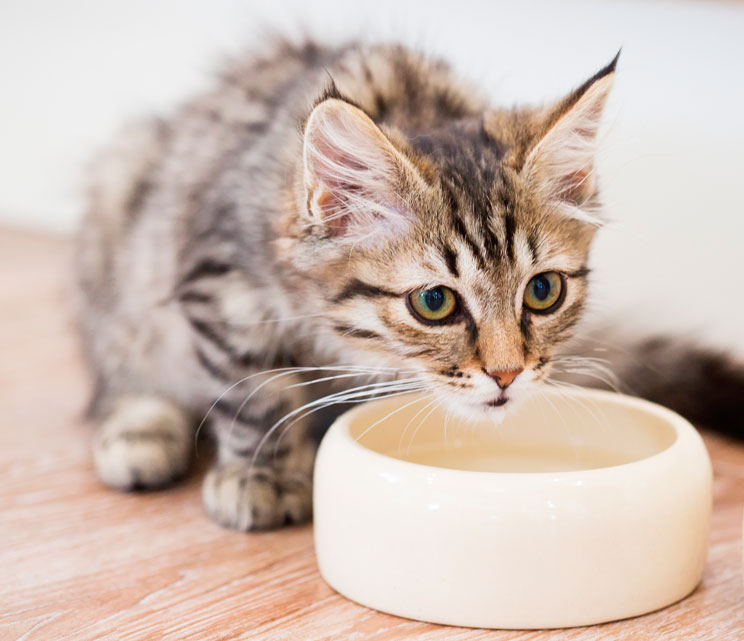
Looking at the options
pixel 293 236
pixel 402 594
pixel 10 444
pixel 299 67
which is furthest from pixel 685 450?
pixel 10 444

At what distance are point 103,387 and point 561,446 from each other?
2.87 feet

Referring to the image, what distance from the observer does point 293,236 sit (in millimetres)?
1265

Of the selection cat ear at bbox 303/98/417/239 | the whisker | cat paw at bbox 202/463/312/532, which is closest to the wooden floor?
cat paw at bbox 202/463/312/532

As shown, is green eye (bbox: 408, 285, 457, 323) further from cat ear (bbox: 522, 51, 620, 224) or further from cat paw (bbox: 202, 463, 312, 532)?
cat paw (bbox: 202, 463, 312, 532)

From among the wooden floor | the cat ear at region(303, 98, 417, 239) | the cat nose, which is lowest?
the wooden floor

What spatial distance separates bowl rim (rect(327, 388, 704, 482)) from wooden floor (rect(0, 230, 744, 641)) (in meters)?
0.17

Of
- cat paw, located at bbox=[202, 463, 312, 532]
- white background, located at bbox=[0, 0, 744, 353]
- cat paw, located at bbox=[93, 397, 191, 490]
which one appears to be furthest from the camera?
white background, located at bbox=[0, 0, 744, 353]

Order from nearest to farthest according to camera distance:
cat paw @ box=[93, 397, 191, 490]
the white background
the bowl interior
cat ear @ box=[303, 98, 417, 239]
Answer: cat ear @ box=[303, 98, 417, 239], the bowl interior, cat paw @ box=[93, 397, 191, 490], the white background

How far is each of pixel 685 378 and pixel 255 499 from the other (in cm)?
71

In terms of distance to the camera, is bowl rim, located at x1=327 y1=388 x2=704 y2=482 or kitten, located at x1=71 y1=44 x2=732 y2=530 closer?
bowl rim, located at x1=327 y1=388 x2=704 y2=482

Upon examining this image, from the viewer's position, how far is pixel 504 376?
3.71 ft

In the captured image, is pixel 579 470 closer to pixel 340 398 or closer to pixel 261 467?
pixel 340 398

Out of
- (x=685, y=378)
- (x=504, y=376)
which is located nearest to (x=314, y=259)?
(x=504, y=376)

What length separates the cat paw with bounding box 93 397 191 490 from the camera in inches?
57.4
